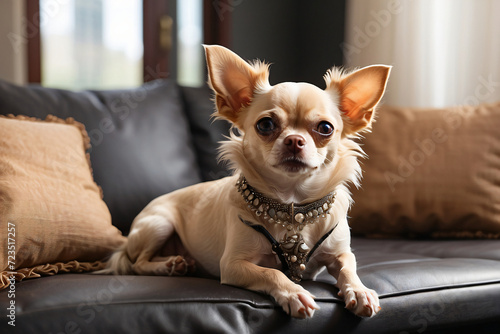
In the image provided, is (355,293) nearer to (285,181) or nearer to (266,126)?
(285,181)

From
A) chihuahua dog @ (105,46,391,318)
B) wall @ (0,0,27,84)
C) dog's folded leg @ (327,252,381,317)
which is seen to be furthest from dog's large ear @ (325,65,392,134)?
wall @ (0,0,27,84)

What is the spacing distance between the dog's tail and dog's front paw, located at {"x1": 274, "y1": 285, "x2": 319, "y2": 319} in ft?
1.77

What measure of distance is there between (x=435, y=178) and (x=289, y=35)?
99.7 inches

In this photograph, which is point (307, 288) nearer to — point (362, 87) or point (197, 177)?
point (362, 87)

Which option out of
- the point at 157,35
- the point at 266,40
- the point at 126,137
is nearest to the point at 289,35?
the point at 266,40

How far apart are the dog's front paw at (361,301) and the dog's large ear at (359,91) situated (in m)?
0.45

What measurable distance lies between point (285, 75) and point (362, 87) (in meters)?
2.93

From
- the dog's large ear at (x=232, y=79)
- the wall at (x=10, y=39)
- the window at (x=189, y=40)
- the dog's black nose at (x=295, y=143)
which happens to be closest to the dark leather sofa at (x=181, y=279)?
the dog's black nose at (x=295, y=143)

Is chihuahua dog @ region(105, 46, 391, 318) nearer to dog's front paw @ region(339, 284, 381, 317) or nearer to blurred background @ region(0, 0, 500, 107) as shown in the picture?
dog's front paw @ region(339, 284, 381, 317)

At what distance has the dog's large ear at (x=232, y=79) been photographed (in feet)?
4.34

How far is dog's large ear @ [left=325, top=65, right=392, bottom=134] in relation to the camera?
134 centimetres

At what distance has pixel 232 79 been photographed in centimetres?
137

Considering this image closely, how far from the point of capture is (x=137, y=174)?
1.89m

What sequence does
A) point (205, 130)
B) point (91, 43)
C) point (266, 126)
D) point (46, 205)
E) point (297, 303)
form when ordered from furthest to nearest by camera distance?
point (91, 43), point (205, 130), point (46, 205), point (266, 126), point (297, 303)
